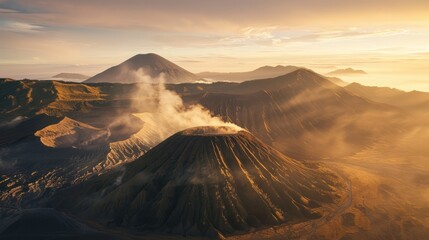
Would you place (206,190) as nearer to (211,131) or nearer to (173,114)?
(211,131)

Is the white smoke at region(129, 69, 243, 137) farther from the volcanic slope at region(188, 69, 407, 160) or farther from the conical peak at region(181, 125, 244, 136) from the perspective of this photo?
the conical peak at region(181, 125, 244, 136)

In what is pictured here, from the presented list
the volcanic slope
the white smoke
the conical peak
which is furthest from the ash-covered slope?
the volcanic slope

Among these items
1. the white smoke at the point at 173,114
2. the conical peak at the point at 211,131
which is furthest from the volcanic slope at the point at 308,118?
the conical peak at the point at 211,131

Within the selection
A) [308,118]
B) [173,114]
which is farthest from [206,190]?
[308,118]

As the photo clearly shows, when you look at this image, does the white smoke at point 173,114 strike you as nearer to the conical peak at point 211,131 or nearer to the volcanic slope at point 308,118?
the volcanic slope at point 308,118

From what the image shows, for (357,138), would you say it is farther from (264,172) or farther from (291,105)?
A: (264,172)

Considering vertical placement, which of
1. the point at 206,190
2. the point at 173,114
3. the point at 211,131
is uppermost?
the point at 211,131

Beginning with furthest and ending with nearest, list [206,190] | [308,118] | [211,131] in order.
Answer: [308,118] → [211,131] → [206,190]

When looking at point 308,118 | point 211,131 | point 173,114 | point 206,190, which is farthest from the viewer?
point 308,118

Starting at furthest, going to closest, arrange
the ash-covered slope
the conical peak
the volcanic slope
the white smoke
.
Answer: the volcanic slope, the white smoke, the conical peak, the ash-covered slope
